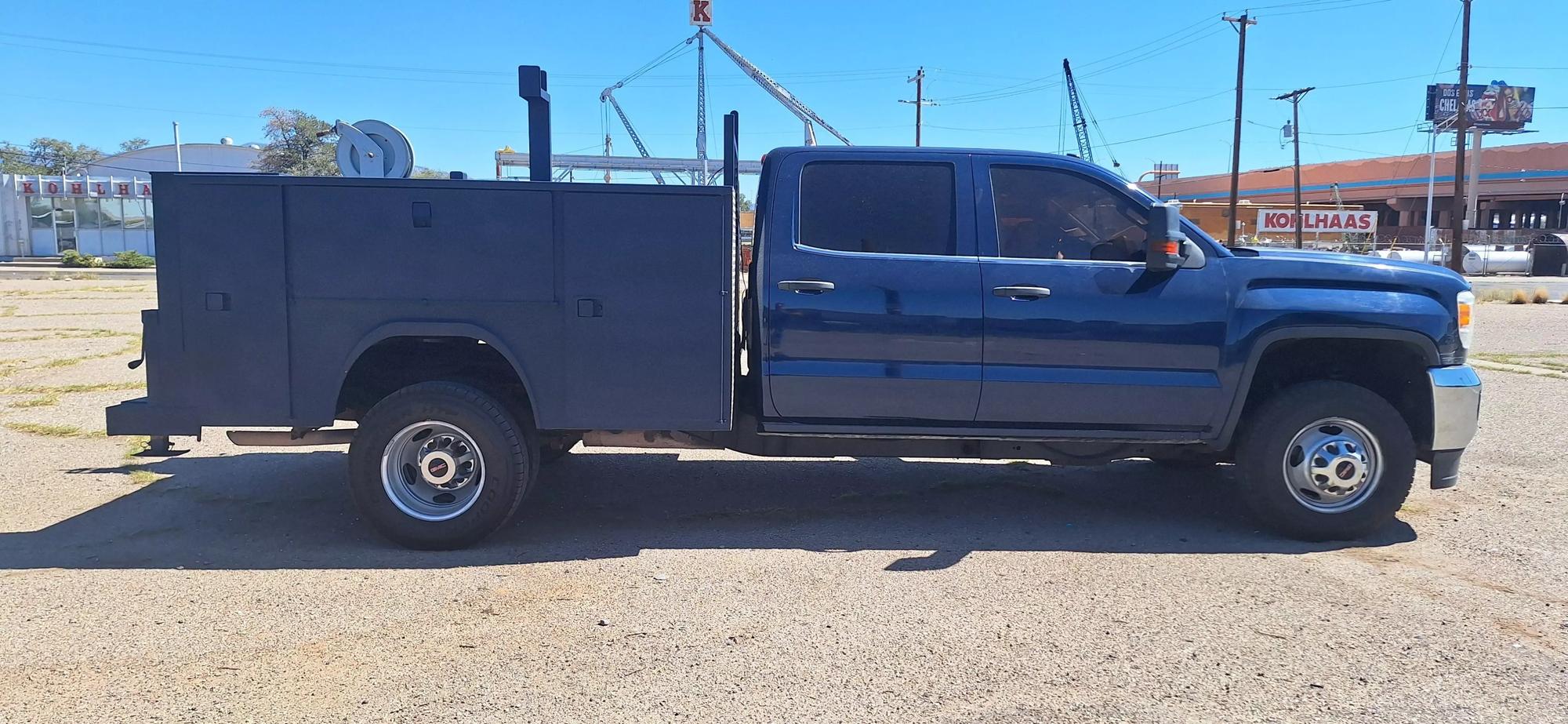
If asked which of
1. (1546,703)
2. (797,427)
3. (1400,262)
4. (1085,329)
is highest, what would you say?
(1400,262)

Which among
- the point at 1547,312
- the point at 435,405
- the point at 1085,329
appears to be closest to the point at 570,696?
the point at 435,405

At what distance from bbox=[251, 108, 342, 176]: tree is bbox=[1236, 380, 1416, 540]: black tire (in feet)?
180

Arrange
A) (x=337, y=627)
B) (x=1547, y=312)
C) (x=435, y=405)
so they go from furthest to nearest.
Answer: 1. (x=1547, y=312)
2. (x=435, y=405)
3. (x=337, y=627)

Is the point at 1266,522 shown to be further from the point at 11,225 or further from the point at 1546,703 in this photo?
the point at 11,225

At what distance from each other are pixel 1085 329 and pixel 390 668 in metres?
3.57

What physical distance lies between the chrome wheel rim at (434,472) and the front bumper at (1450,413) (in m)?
4.98

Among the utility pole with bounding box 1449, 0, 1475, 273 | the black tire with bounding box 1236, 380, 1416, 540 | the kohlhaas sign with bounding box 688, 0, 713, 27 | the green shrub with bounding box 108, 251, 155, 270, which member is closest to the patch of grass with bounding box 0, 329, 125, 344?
the black tire with bounding box 1236, 380, 1416, 540

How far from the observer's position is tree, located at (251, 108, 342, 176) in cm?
5372

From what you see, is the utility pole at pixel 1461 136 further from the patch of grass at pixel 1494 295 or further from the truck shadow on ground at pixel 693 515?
the truck shadow on ground at pixel 693 515

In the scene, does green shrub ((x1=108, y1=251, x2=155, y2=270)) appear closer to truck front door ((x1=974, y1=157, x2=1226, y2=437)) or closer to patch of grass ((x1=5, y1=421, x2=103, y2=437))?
patch of grass ((x1=5, y1=421, x2=103, y2=437))

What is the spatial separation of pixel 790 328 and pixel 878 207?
2.70ft

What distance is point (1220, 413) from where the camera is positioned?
5281 mm

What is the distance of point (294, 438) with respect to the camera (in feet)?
17.7

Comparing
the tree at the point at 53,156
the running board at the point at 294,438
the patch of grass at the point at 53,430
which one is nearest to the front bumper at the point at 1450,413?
the running board at the point at 294,438
